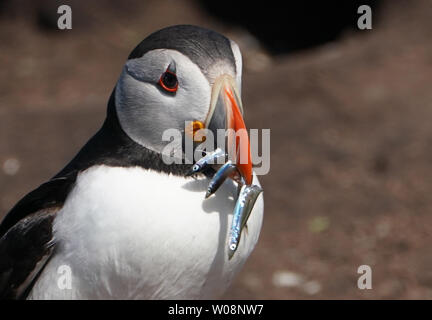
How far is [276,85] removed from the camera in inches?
330

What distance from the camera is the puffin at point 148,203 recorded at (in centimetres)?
301

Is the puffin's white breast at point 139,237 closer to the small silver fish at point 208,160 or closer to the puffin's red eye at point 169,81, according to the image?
the small silver fish at point 208,160

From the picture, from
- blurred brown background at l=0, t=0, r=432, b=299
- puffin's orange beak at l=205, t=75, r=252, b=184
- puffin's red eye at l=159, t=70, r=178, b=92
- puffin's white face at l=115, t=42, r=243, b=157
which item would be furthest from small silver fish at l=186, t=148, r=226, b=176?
blurred brown background at l=0, t=0, r=432, b=299

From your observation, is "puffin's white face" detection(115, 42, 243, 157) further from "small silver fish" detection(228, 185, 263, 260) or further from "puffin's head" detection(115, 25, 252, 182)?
"small silver fish" detection(228, 185, 263, 260)

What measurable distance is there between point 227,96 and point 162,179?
0.44 metres

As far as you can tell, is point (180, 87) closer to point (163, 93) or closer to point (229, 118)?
point (163, 93)

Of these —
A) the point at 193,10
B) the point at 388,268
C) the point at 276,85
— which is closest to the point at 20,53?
the point at 193,10

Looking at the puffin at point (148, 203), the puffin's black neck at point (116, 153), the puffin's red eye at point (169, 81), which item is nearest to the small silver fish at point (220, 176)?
the puffin at point (148, 203)

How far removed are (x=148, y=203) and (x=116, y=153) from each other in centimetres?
30

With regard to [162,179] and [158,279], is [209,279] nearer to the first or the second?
[158,279]

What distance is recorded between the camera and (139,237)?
2988mm

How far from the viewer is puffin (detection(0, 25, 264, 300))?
118 inches

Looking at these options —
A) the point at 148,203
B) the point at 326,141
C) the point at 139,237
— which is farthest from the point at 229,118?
the point at 326,141

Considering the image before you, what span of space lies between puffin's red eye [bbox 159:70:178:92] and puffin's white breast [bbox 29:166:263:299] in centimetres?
36
